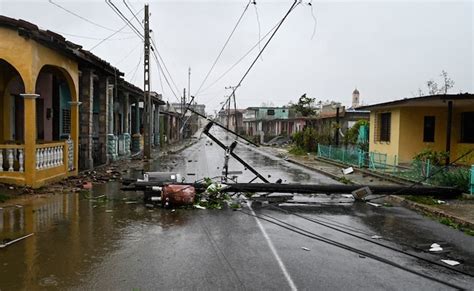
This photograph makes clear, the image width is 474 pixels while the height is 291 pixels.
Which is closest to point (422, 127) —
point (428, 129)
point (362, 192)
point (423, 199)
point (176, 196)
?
point (428, 129)

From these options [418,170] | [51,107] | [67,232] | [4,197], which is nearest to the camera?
[67,232]

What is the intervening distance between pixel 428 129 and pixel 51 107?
59.1 ft

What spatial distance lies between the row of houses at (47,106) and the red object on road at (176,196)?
458cm

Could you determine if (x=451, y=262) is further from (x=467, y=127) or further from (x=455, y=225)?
(x=467, y=127)

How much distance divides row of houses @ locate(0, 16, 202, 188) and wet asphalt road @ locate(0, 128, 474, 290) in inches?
109

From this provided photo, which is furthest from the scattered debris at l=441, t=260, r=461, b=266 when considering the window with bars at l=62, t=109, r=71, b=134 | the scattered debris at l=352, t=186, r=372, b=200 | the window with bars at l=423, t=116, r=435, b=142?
the window with bars at l=62, t=109, r=71, b=134

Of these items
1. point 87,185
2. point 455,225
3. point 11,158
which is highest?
point 11,158

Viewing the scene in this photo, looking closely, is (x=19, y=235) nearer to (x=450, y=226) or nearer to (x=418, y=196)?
(x=450, y=226)

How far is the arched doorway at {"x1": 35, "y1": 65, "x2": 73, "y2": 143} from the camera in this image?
715 inches

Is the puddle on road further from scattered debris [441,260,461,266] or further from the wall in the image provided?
the wall

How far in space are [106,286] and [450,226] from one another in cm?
778

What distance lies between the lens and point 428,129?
69.3 feet

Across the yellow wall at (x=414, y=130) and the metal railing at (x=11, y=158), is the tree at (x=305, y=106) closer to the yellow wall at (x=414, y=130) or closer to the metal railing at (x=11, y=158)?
the yellow wall at (x=414, y=130)

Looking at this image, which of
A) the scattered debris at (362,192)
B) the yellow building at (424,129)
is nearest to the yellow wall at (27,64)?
the scattered debris at (362,192)
